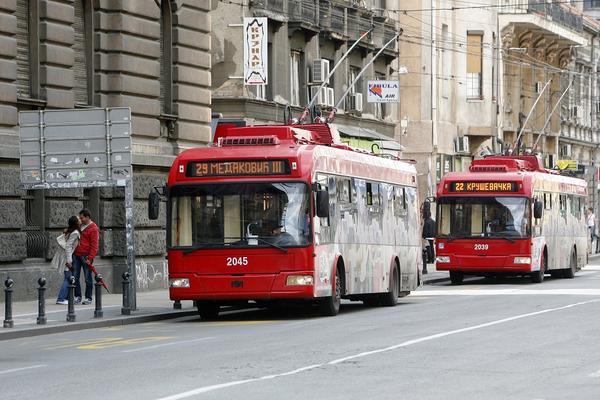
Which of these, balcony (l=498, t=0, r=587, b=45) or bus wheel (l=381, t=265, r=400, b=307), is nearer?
bus wheel (l=381, t=265, r=400, b=307)

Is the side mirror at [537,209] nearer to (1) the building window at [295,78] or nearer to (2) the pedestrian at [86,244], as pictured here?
(1) the building window at [295,78]

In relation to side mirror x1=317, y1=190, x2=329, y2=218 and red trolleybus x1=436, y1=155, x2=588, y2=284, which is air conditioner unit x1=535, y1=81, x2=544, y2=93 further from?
side mirror x1=317, y1=190, x2=329, y2=218

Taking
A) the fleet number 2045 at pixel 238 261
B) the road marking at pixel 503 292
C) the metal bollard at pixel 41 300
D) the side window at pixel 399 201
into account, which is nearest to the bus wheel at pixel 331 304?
the fleet number 2045 at pixel 238 261

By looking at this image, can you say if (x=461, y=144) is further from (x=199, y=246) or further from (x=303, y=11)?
(x=199, y=246)

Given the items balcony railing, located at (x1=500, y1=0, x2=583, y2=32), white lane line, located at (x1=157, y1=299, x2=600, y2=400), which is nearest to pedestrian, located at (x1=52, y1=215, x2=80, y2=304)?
white lane line, located at (x1=157, y1=299, x2=600, y2=400)

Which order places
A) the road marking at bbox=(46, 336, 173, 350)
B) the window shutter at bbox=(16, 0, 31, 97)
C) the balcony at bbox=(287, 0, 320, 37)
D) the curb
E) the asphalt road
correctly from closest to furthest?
the asphalt road
the road marking at bbox=(46, 336, 173, 350)
the curb
the window shutter at bbox=(16, 0, 31, 97)
the balcony at bbox=(287, 0, 320, 37)

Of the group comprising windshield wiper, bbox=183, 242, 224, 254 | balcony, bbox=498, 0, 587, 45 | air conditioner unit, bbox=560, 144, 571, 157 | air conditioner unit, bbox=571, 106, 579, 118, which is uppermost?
→ balcony, bbox=498, 0, 587, 45

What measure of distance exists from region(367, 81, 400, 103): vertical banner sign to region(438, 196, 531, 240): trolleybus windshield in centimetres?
805

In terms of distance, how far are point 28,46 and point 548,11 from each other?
4417cm

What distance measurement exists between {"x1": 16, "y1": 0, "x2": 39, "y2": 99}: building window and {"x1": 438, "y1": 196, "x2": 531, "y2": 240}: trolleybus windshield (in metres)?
13.1

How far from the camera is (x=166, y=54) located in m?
36.8

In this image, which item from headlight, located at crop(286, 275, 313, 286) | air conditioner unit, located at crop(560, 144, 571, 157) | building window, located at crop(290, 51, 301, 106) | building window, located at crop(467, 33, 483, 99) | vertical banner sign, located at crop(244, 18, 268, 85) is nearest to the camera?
headlight, located at crop(286, 275, 313, 286)

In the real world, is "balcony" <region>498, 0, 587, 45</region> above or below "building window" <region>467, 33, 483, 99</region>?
above

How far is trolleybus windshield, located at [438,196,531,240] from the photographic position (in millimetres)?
40062
